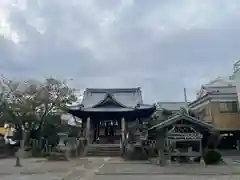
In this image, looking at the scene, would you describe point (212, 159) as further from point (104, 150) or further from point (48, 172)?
point (104, 150)

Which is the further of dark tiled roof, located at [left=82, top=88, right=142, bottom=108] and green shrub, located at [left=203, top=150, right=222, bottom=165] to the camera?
dark tiled roof, located at [left=82, top=88, right=142, bottom=108]

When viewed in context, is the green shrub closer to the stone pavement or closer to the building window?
the stone pavement

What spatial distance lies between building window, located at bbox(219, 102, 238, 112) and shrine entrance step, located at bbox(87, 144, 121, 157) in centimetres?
1091

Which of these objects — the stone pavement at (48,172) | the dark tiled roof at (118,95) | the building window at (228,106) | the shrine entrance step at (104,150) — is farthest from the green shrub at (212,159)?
the dark tiled roof at (118,95)

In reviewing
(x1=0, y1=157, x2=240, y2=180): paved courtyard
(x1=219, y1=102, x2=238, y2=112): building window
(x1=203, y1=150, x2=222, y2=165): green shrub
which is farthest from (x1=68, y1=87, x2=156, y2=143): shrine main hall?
(x1=0, y1=157, x2=240, y2=180): paved courtyard

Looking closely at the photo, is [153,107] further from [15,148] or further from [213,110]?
[15,148]

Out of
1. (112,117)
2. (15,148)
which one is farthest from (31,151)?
(112,117)

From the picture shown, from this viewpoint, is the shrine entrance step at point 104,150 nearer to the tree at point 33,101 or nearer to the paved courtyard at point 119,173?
the tree at point 33,101

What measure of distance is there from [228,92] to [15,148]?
21.4m

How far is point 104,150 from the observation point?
2930 cm

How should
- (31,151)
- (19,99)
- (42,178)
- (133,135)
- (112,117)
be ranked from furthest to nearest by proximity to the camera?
(112,117)
(133,135)
(19,99)
(31,151)
(42,178)

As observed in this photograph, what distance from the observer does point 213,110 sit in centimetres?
3175

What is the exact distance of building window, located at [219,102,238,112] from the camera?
31.6 metres

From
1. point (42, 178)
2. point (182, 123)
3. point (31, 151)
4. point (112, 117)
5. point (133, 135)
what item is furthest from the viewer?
point (112, 117)
